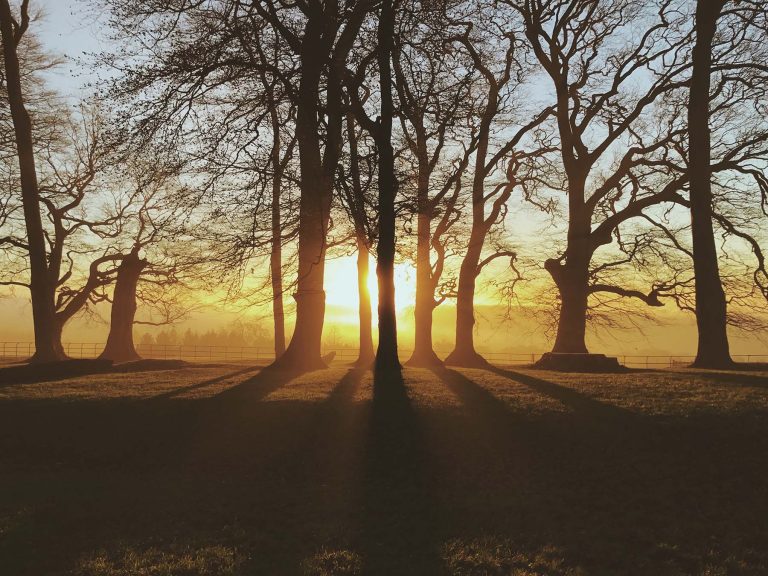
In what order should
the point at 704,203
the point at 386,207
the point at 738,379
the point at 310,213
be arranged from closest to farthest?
the point at 386,207 → the point at 738,379 → the point at 310,213 → the point at 704,203

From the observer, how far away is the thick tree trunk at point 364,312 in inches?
1117

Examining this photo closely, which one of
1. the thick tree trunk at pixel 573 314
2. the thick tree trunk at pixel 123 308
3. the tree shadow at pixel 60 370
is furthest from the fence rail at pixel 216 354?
the tree shadow at pixel 60 370

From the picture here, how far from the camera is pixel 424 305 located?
27.6 meters

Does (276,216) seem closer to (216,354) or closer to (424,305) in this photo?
(424,305)

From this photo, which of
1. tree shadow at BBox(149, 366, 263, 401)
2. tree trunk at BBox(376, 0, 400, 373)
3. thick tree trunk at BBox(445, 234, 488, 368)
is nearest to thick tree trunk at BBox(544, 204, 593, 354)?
thick tree trunk at BBox(445, 234, 488, 368)

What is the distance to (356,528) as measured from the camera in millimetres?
8016

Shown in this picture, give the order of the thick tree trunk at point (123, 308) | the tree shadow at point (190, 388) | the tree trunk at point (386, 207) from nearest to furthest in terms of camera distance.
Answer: the tree shadow at point (190, 388)
the tree trunk at point (386, 207)
the thick tree trunk at point (123, 308)

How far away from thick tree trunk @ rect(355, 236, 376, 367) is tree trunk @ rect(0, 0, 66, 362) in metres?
11.7

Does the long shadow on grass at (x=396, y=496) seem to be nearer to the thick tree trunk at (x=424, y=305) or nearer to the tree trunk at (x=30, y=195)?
the thick tree trunk at (x=424, y=305)

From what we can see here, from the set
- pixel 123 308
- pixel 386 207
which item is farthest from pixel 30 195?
pixel 386 207

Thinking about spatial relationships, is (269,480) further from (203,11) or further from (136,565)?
(203,11)

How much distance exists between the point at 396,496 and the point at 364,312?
20.5m

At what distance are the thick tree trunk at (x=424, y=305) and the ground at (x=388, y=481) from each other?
12.7 metres

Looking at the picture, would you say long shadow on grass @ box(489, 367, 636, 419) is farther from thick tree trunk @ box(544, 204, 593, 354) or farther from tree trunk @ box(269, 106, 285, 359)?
thick tree trunk @ box(544, 204, 593, 354)
